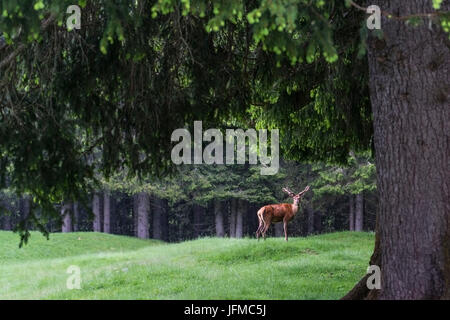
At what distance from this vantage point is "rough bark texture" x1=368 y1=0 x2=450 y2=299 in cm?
593

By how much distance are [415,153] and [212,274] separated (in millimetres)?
6975

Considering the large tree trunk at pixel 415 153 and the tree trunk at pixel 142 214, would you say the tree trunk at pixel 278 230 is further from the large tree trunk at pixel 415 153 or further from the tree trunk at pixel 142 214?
the large tree trunk at pixel 415 153

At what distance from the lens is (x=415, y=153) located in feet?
19.6

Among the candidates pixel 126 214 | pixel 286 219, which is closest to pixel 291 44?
pixel 286 219

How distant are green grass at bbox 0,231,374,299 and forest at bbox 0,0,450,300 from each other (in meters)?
0.10

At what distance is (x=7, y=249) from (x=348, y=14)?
762 inches

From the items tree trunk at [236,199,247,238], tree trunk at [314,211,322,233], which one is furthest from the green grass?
tree trunk at [314,211,322,233]

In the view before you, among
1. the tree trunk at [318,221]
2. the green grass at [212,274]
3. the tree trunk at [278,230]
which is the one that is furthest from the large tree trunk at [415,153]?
the tree trunk at [318,221]

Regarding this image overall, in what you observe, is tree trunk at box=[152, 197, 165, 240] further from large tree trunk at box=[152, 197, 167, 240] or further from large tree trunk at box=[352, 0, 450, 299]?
large tree trunk at box=[352, 0, 450, 299]

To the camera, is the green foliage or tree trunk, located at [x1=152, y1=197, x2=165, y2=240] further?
tree trunk, located at [x1=152, y1=197, x2=165, y2=240]

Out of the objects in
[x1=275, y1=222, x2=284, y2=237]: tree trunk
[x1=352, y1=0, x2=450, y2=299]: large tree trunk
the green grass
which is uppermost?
[x1=352, y1=0, x2=450, y2=299]: large tree trunk

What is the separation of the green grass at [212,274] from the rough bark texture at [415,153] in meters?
3.36

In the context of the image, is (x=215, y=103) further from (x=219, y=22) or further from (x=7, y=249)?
(x=7, y=249)

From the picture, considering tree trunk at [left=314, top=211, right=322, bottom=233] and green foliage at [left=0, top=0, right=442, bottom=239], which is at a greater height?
green foliage at [left=0, top=0, right=442, bottom=239]
